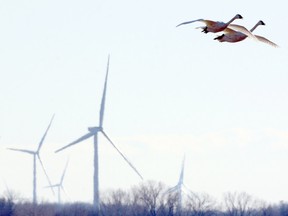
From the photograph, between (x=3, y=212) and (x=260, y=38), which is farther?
(x=3, y=212)

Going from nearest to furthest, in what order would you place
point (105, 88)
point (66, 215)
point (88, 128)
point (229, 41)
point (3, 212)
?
point (229, 41) < point (105, 88) < point (88, 128) < point (3, 212) < point (66, 215)

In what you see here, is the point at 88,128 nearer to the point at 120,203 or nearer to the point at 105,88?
the point at 105,88

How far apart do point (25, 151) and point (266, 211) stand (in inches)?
1779

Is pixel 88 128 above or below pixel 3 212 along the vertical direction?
above

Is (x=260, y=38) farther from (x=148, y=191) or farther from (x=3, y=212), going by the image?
(x=148, y=191)

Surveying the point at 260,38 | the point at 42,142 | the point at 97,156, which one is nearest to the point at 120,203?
the point at 42,142

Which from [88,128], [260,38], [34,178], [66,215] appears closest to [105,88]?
[88,128]

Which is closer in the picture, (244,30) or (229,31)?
(244,30)

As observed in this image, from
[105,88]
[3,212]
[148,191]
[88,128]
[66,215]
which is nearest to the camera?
[105,88]

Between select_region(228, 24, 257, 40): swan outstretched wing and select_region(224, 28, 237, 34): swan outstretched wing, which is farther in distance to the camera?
select_region(224, 28, 237, 34): swan outstretched wing

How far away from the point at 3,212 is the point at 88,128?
20777 millimetres

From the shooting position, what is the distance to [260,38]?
23.9 meters

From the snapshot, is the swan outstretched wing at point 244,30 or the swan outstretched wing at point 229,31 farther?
the swan outstretched wing at point 229,31

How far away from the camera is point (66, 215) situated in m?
178
